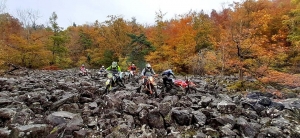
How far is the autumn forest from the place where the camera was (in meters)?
15.1

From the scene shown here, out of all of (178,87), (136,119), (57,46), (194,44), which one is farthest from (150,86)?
(57,46)

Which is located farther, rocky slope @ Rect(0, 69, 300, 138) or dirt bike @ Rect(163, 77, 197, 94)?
dirt bike @ Rect(163, 77, 197, 94)

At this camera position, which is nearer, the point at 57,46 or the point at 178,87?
the point at 178,87

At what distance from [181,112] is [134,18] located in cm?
4931

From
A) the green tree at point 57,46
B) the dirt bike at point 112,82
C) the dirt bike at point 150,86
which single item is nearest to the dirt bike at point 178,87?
the dirt bike at point 150,86

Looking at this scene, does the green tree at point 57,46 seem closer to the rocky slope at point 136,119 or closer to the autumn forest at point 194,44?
the autumn forest at point 194,44

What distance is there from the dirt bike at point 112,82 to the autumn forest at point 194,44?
7764 mm

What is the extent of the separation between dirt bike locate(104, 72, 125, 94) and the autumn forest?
25.5 feet

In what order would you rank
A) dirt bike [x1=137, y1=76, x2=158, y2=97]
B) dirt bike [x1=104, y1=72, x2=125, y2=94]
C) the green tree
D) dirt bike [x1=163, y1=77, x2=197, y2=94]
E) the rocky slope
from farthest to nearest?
the green tree < dirt bike [x1=163, y1=77, x2=197, y2=94] < dirt bike [x1=104, y1=72, x2=125, y2=94] < dirt bike [x1=137, y1=76, x2=158, y2=97] < the rocky slope

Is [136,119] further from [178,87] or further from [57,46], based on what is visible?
[57,46]

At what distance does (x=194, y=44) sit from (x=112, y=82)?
783 inches

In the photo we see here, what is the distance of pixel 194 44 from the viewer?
101 feet

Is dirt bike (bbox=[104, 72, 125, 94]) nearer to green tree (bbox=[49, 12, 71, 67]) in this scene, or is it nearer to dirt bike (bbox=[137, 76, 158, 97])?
dirt bike (bbox=[137, 76, 158, 97])

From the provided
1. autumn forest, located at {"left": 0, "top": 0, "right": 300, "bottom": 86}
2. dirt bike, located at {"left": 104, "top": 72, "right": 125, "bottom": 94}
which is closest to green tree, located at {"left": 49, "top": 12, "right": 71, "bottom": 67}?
autumn forest, located at {"left": 0, "top": 0, "right": 300, "bottom": 86}
